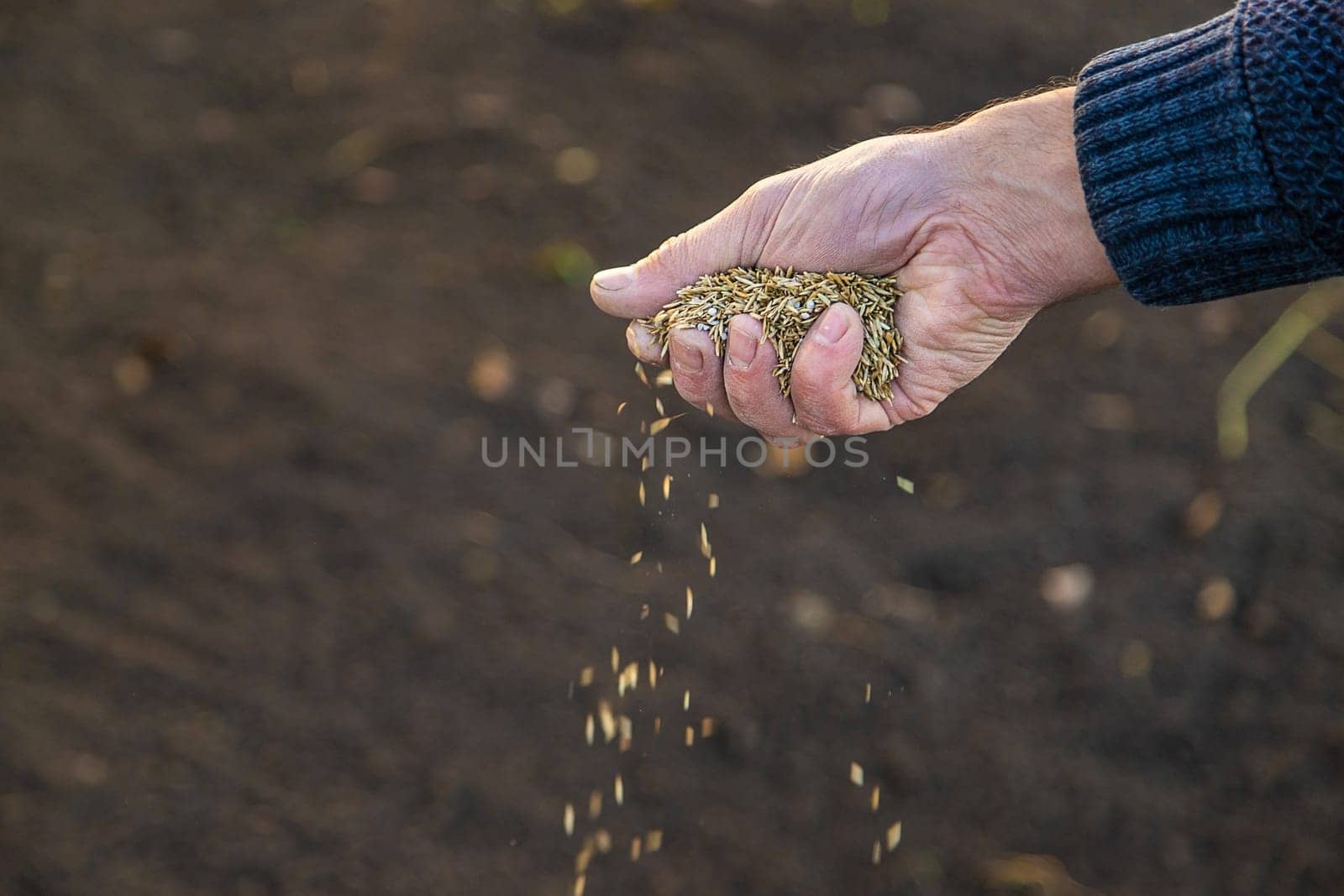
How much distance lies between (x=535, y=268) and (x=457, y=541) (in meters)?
0.81

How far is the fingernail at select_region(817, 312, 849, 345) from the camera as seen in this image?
5.62 ft

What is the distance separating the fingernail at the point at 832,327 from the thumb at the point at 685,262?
0.74 ft

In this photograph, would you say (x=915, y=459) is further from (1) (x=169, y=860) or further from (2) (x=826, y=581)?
(1) (x=169, y=860)

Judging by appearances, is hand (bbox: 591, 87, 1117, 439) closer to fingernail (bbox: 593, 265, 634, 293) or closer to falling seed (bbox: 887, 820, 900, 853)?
fingernail (bbox: 593, 265, 634, 293)

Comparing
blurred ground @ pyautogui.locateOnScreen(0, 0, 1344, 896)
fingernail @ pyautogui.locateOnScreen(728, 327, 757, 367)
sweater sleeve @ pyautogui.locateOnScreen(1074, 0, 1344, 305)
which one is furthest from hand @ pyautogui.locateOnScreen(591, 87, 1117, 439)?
blurred ground @ pyautogui.locateOnScreen(0, 0, 1344, 896)

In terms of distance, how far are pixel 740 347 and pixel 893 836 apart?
113cm

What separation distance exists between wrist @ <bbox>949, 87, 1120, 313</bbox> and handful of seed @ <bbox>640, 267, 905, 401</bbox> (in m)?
0.21

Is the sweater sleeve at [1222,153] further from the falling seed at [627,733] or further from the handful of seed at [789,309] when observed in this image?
the falling seed at [627,733]

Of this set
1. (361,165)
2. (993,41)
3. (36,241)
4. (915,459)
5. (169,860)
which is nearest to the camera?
(169,860)

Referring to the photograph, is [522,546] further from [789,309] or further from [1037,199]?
[1037,199]

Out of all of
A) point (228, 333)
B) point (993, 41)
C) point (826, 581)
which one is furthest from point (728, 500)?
point (993, 41)

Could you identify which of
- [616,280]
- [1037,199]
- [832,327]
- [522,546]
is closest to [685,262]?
[616,280]

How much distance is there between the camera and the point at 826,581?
2.53m

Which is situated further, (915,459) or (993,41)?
(993,41)
